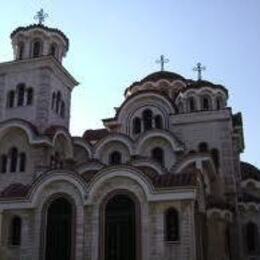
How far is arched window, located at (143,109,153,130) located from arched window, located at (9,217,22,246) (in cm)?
1135

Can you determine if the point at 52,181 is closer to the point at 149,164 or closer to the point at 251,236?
the point at 149,164

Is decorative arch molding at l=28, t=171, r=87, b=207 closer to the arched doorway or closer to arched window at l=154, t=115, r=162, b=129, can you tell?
the arched doorway

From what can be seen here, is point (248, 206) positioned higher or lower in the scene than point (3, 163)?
lower

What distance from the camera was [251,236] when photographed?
31625mm

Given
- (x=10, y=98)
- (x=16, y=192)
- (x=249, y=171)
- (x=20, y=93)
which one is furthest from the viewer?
(x=249, y=171)

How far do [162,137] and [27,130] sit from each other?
806cm

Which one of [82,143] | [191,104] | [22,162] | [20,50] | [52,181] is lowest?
[52,181]

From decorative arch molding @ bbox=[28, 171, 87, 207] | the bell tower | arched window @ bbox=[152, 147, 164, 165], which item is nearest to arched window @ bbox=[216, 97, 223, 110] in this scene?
arched window @ bbox=[152, 147, 164, 165]

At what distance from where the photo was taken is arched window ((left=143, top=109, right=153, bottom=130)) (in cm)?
3275

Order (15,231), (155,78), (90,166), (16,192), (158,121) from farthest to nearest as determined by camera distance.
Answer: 1. (155,78)
2. (158,121)
3. (90,166)
4. (16,192)
5. (15,231)

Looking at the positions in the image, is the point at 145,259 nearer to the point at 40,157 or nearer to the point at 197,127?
the point at 40,157

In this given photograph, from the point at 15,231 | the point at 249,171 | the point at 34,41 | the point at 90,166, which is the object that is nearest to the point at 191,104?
the point at 249,171

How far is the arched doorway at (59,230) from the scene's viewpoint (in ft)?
78.0

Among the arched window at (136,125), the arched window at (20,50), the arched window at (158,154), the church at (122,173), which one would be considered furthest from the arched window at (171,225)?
the arched window at (20,50)
